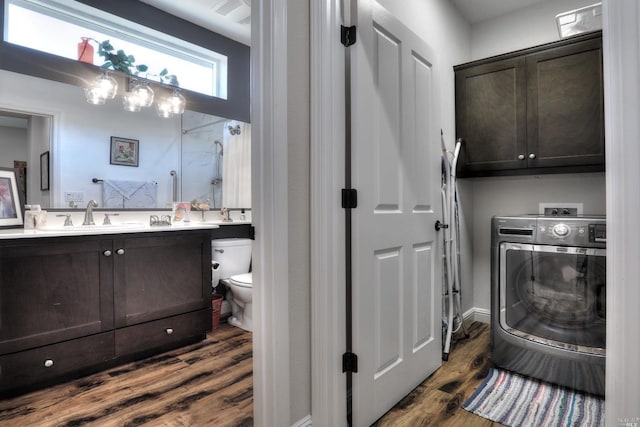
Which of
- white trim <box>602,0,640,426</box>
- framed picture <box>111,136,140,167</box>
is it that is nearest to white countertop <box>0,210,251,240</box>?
framed picture <box>111,136,140,167</box>

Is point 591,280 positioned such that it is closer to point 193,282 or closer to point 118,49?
point 193,282

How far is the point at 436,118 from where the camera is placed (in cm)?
206

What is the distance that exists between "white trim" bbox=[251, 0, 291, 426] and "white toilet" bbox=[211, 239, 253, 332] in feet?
4.58

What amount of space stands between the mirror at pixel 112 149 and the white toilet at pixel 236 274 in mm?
471

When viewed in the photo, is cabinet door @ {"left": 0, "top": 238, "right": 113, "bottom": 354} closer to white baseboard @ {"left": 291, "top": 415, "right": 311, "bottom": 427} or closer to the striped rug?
white baseboard @ {"left": 291, "top": 415, "right": 311, "bottom": 427}

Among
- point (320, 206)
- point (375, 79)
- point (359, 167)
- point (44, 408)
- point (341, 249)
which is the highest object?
point (375, 79)

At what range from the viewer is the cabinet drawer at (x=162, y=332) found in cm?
219

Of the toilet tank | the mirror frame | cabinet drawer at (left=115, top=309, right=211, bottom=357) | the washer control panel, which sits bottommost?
cabinet drawer at (left=115, top=309, right=211, bottom=357)

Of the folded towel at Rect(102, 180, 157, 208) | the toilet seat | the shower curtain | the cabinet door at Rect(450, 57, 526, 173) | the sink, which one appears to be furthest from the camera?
the shower curtain

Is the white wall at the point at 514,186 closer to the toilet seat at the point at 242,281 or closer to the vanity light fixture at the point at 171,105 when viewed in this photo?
the toilet seat at the point at 242,281

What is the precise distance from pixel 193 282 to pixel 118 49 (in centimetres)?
196

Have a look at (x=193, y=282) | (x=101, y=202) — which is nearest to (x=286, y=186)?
(x=193, y=282)

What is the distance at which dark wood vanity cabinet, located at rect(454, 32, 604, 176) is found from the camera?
216cm

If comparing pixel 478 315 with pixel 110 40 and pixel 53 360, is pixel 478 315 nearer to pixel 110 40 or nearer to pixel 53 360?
pixel 53 360
